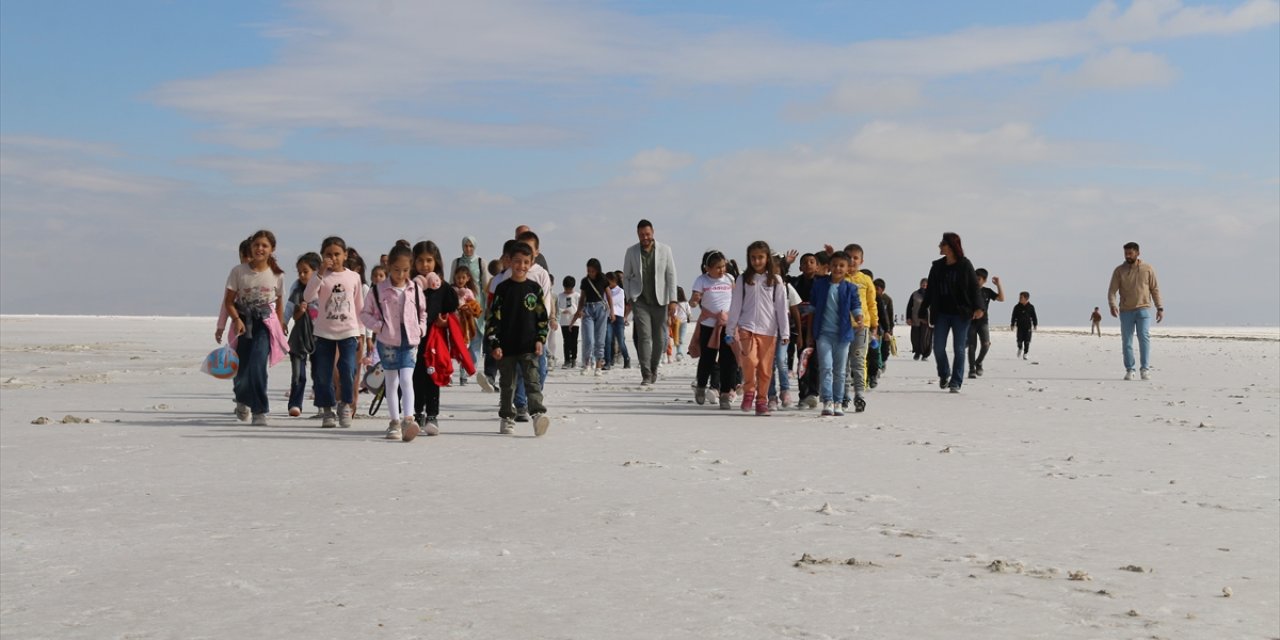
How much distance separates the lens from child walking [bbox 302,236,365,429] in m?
11.7

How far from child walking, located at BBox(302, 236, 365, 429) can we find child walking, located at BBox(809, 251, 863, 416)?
14.9 ft

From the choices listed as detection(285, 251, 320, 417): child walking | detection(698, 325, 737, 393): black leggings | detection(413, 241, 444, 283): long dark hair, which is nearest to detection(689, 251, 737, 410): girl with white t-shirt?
detection(698, 325, 737, 393): black leggings

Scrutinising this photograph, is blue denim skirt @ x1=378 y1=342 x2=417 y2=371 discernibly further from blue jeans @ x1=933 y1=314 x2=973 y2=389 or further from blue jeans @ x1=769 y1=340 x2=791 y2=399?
blue jeans @ x1=933 y1=314 x2=973 y2=389

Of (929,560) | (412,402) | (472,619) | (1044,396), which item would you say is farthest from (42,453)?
(1044,396)

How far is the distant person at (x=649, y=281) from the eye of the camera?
54.1 feet

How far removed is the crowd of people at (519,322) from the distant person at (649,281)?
0.02m

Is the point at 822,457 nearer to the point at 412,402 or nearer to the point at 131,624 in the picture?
the point at 412,402

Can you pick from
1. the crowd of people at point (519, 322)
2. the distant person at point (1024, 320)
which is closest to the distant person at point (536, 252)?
the crowd of people at point (519, 322)

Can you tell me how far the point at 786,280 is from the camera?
47.8 ft

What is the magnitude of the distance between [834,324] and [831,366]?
1.60 ft

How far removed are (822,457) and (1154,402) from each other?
763 centimetres

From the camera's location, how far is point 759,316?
13445mm

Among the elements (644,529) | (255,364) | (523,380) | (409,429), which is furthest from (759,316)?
(644,529)

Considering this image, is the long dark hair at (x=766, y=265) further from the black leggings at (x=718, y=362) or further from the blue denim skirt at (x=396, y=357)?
the blue denim skirt at (x=396, y=357)
